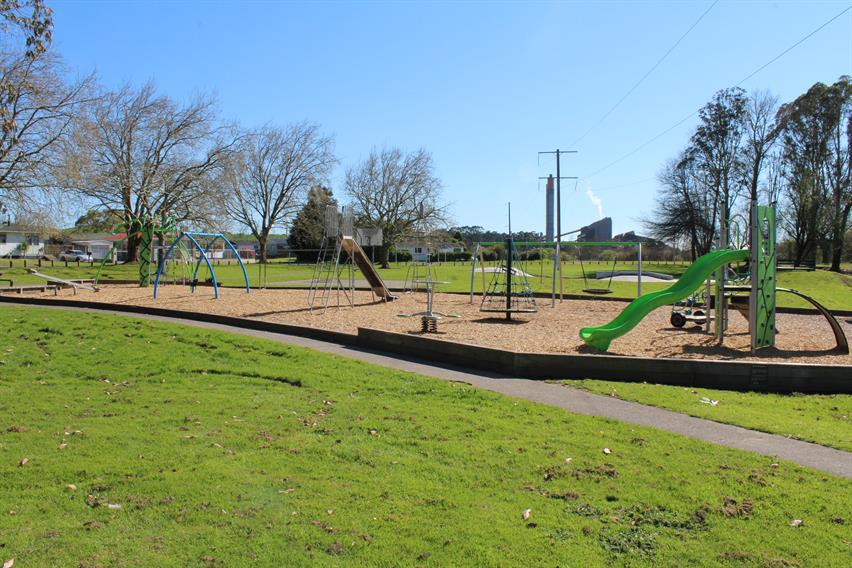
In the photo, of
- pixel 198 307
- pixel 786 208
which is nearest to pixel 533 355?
pixel 198 307

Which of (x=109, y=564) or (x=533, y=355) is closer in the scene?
(x=109, y=564)

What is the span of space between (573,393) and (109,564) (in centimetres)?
614

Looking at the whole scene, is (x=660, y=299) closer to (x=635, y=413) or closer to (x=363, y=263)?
(x=635, y=413)

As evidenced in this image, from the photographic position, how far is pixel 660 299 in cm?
1129

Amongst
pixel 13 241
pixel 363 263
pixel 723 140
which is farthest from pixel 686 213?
pixel 13 241

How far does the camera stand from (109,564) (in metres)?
3.28

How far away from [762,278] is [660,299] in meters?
1.88

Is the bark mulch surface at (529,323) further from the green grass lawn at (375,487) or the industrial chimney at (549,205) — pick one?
the industrial chimney at (549,205)

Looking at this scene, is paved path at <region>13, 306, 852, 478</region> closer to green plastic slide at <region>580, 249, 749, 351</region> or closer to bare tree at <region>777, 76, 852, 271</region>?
green plastic slide at <region>580, 249, 749, 351</region>

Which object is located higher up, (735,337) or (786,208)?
(786,208)

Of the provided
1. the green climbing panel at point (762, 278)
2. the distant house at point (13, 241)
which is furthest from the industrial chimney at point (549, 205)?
the distant house at point (13, 241)

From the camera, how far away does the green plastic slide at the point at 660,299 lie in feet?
36.2

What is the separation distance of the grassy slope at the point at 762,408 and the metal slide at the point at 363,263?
11031 millimetres

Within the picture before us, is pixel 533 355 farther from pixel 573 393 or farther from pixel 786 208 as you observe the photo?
pixel 786 208
